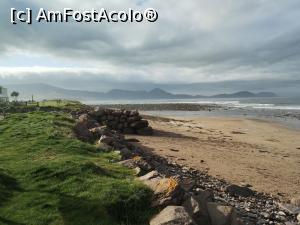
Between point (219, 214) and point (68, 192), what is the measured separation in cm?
349

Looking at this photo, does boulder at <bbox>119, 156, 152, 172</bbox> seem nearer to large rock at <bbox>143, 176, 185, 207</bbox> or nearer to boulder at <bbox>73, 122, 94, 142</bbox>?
large rock at <bbox>143, 176, 185, 207</bbox>

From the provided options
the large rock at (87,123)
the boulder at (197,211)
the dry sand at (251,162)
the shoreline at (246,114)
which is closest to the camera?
the boulder at (197,211)

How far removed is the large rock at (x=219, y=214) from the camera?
7.99 m

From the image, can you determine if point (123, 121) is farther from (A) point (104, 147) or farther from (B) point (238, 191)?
(B) point (238, 191)

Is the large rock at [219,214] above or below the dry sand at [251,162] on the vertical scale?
above

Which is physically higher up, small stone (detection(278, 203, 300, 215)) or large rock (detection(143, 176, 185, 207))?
large rock (detection(143, 176, 185, 207))

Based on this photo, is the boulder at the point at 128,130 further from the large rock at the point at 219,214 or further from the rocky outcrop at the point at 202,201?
the large rock at the point at 219,214

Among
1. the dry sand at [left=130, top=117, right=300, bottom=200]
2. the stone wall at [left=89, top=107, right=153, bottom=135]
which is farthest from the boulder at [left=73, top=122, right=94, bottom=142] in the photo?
the stone wall at [left=89, top=107, right=153, bottom=135]

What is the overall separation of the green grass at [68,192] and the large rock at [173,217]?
522mm

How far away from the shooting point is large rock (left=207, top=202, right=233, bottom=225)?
26.2ft

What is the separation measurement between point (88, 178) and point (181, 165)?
24.6 feet

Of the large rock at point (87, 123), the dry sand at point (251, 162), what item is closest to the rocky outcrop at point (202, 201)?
the dry sand at point (251, 162)

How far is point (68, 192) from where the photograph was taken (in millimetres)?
9094

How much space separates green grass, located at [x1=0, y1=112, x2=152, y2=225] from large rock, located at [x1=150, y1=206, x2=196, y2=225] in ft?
Result: 1.71
